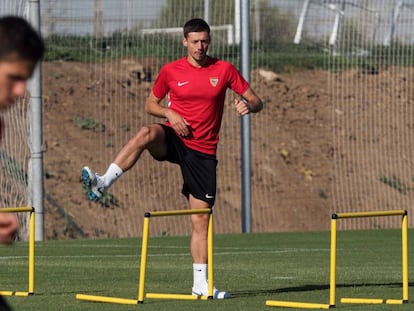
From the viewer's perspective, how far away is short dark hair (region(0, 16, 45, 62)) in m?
4.92

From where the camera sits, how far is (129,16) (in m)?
25.5

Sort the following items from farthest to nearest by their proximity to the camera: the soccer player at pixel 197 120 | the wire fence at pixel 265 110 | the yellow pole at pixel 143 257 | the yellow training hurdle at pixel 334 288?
1. the wire fence at pixel 265 110
2. the soccer player at pixel 197 120
3. the yellow pole at pixel 143 257
4. the yellow training hurdle at pixel 334 288

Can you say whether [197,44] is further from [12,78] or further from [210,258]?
[12,78]

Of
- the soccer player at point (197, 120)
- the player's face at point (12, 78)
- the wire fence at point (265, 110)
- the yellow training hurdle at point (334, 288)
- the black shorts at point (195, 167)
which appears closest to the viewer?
the player's face at point (12, 78)

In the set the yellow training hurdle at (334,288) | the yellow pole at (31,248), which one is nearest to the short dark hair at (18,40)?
the yellow training hurdle at (334,288)

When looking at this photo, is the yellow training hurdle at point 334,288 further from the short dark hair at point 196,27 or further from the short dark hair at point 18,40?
the short dark hair at point 18,40

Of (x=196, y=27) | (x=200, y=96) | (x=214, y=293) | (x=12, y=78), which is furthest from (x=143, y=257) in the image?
(x=12, y=78)

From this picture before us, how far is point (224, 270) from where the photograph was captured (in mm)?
13953

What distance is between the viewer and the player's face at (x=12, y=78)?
16.1ft

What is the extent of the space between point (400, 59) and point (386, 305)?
19558mm

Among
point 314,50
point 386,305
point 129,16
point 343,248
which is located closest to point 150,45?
point 129,16

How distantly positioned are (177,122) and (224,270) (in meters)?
3.37

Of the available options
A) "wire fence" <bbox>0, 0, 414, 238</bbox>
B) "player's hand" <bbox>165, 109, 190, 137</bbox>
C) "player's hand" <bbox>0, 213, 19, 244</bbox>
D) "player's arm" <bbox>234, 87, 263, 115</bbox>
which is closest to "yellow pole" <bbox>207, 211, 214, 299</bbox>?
"player's hand" <bbox>165, 109, 190, 137</bbox>

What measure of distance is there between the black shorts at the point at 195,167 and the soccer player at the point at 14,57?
6.18 meters
